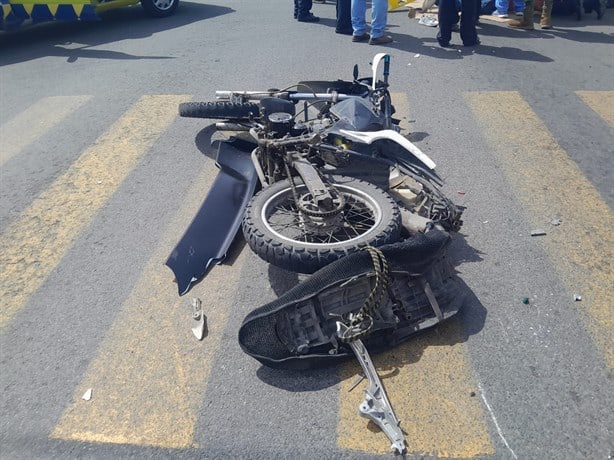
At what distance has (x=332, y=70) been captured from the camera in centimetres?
873

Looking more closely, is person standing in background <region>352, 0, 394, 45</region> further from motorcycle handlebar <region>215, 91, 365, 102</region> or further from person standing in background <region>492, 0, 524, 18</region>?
motorcycle handlebar <region>215, 91, 365, 102</region>

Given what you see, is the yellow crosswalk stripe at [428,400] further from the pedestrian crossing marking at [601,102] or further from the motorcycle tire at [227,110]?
the pedestrian crossing marking at [601,102]

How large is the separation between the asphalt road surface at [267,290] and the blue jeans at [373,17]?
1527 millimetres

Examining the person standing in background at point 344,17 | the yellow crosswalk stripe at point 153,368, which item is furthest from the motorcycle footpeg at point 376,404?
the person standing in background at point 344,17

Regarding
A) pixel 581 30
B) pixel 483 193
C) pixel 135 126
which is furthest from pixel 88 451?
pixel 581 30

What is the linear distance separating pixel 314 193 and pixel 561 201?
259cm

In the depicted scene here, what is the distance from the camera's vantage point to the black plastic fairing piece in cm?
448

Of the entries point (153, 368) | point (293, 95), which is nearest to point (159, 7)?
point (293, 95)

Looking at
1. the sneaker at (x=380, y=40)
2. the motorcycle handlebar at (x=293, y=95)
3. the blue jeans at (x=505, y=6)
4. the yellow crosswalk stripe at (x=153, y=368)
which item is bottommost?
the yellow crosswalk stripe at (x=153, y=368)

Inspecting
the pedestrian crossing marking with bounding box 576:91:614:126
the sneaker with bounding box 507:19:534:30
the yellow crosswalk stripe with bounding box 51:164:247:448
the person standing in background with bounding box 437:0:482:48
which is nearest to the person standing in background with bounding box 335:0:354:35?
the person standing in background with bounding box 437:0:482:48

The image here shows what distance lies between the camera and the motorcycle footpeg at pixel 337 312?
11.6ft

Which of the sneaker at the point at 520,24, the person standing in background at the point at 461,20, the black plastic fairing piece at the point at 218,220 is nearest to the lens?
the black plastic fairing piece at the point at 218,220

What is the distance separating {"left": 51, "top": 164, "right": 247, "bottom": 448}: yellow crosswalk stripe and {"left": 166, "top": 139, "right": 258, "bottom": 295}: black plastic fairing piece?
115mm

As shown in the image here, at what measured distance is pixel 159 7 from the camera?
12562mm
